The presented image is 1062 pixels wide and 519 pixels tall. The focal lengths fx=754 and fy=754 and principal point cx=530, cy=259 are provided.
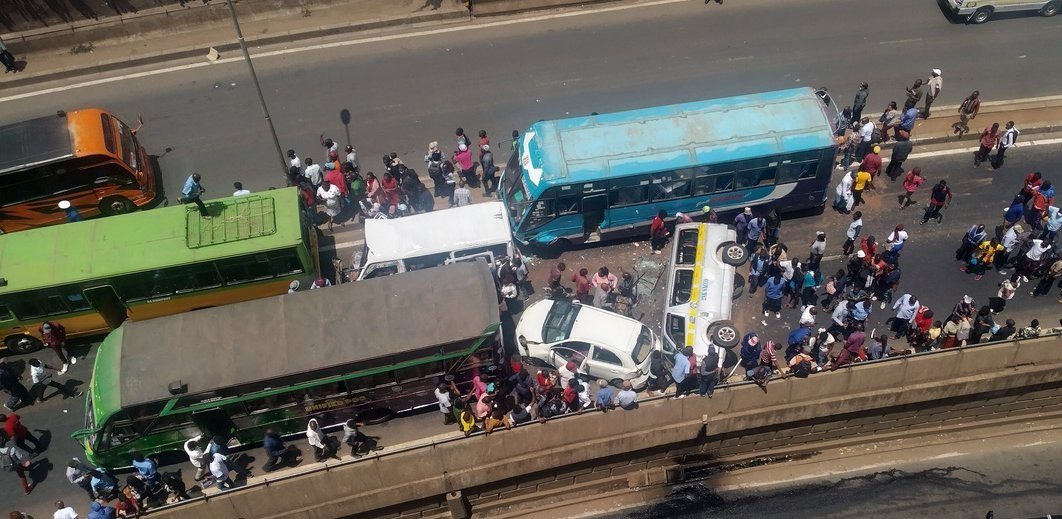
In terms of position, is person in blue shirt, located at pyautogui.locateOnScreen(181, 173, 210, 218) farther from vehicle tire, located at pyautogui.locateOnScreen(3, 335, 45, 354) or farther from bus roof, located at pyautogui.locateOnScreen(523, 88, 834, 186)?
bus roof, located at pyautogui.locateOnScreen(523, 88, 834, 186)

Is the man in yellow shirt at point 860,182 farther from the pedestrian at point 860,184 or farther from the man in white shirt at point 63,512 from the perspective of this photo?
the man in white shirt at point 63,512

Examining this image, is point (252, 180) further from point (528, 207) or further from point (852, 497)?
Result: point (852, 497)

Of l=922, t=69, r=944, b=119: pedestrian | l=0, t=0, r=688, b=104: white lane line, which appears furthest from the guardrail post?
l=922, t=69, r=944, b=119: pedestrian

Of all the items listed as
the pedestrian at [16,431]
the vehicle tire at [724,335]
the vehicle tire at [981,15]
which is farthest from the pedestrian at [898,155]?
the pedestrian at [16,431]

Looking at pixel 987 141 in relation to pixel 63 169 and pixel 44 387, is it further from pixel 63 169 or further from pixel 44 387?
pixel 44 387

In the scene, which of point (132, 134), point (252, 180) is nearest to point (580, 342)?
point (252, 180)
